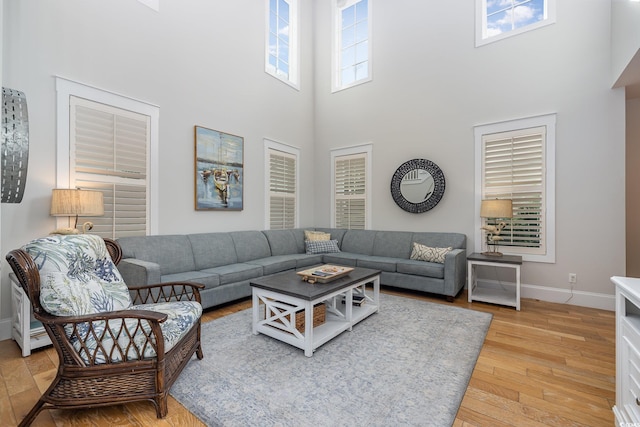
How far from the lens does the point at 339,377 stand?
206 centimetres

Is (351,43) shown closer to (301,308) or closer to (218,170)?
(218,170)

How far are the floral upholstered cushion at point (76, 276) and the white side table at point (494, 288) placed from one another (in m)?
3.65

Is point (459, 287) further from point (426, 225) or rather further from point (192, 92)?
point (192, 92)

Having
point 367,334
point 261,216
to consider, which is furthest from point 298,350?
point 261,216

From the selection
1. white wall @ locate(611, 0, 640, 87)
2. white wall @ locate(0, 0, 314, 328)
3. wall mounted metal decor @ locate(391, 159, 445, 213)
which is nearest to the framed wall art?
white wall @ locate(0, 0, 314, 328)

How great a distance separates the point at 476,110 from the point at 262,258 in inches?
148

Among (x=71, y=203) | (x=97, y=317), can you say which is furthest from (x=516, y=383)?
(x=71, y=203)

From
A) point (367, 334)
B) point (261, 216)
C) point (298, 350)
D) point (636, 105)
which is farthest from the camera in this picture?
point (261, 216)

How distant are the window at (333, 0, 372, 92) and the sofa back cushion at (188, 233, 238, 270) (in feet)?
11.8

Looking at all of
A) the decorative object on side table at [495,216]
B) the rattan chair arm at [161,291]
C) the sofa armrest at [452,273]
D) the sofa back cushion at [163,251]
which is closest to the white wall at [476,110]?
the decorative object on side table at [495,216]

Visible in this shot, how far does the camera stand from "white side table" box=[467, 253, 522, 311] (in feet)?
11.3

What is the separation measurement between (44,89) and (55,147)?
53 centimetres

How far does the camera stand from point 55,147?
286 cm

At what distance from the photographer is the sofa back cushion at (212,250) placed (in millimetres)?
3724
